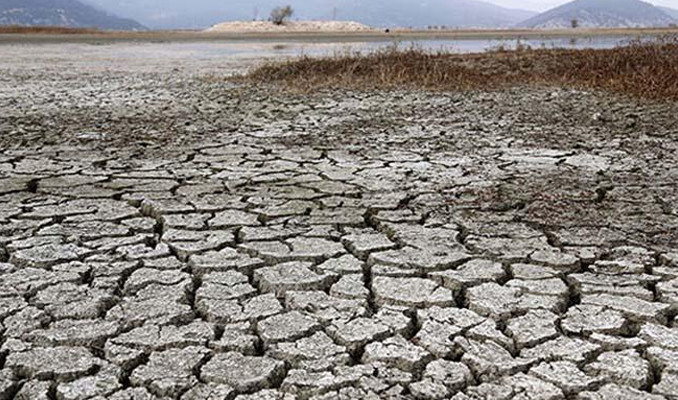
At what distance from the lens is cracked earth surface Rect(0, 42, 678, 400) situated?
2.74 m

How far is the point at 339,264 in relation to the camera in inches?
150

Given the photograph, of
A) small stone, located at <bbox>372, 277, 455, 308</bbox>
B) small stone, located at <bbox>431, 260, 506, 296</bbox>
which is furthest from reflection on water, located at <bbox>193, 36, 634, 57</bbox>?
small stone, located at <bbox>372, 277, 455, 308</bbox>

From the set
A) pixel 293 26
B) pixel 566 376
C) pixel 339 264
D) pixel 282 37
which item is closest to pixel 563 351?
pixel 566 376

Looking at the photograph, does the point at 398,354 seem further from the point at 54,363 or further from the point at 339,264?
the point at 54,363

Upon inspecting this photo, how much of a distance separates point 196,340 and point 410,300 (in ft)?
2.89

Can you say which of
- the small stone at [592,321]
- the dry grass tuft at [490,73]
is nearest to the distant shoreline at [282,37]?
the dry grass tuft at [490,73]

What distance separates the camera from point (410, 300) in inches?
131

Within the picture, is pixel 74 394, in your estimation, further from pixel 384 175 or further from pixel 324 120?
pixel 324 120

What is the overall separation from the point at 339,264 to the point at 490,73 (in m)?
10.5

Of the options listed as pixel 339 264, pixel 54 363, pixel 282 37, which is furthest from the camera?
pixel 282 37

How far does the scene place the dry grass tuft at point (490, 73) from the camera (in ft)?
36.9

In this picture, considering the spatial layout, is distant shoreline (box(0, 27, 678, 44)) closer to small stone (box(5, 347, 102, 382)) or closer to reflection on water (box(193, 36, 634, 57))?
reflection on water (box(193, 36, 634, 57))

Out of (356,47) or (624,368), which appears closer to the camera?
(624,368)

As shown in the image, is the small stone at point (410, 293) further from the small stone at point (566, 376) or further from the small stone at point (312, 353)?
the small stone at point (566, 376)
